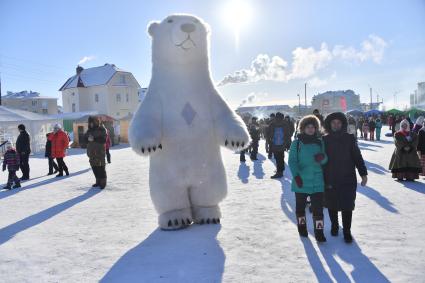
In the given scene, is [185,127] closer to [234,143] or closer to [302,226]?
[234,143]

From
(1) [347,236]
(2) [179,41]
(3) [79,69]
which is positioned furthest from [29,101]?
(1) [347,236]

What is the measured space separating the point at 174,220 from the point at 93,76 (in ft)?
118

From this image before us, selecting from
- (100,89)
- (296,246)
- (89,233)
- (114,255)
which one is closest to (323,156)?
(296,246)

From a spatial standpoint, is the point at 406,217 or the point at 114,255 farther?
the point at 406,217

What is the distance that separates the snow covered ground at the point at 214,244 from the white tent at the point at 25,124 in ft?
38.7

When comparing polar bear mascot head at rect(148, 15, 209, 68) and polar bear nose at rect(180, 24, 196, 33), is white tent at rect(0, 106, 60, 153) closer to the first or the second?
polar bear mascot head at rect(148, 15, 209, 68)

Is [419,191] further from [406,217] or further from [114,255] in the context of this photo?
[114,255]

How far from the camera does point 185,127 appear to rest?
422 centimetres

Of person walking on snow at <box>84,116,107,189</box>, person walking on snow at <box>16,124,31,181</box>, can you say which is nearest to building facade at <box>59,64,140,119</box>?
person walking on snow at <box>16,124,31,181</box>

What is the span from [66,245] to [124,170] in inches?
259

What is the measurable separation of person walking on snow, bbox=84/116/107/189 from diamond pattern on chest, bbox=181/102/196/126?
3.82m

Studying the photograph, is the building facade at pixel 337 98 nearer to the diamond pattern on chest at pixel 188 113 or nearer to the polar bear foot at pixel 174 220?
the diamond pattern on chest at pixel 188 113

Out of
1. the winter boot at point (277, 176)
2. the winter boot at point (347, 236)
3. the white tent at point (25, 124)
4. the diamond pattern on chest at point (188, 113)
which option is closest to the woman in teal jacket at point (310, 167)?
the winter boot at point (347, 236)

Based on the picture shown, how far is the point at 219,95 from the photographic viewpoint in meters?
4.61
